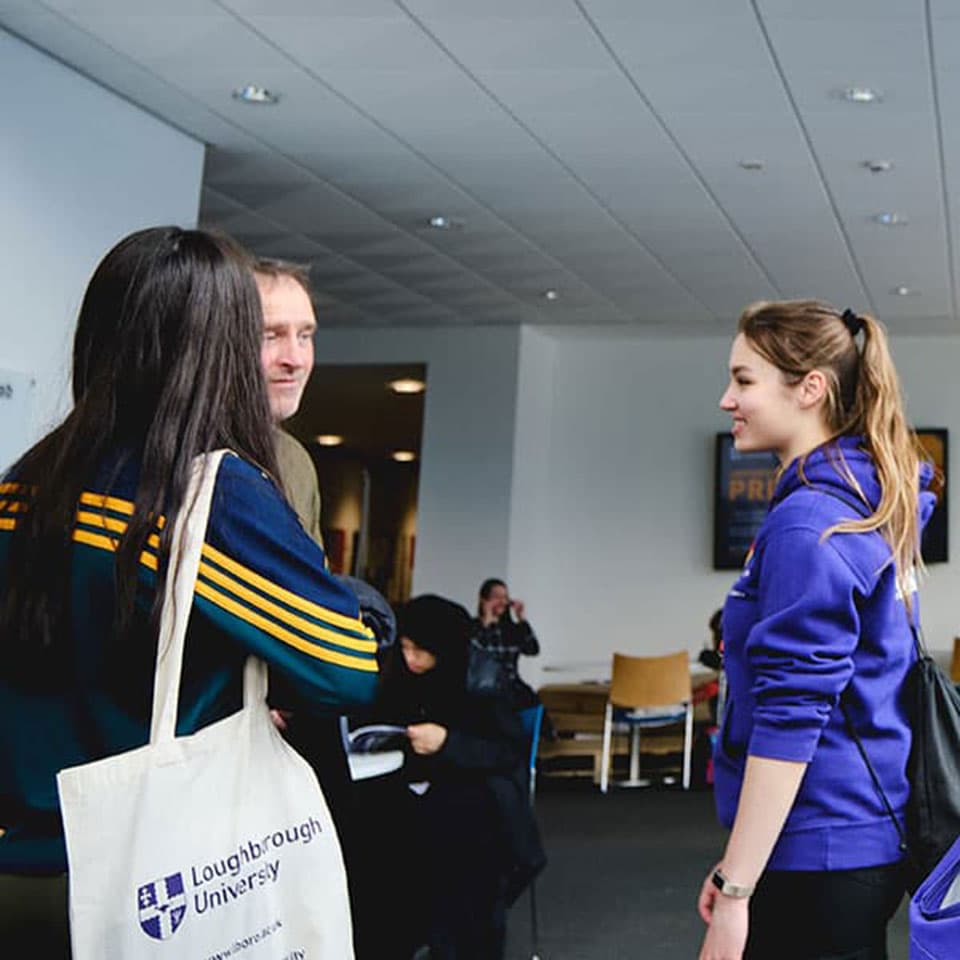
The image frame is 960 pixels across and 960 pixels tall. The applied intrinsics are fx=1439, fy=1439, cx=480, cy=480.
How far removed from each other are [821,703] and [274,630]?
0.76 meters

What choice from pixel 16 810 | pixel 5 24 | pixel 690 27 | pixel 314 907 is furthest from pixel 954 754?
pixel 5 24

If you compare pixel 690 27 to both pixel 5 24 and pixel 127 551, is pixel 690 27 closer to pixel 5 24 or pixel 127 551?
pixel 5 24

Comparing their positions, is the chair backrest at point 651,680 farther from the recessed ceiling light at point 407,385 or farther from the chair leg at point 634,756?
the recessed ceiling light at point 407,385

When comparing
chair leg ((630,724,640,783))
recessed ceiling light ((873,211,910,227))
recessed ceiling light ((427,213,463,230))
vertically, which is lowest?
chair leg ((630,724,640,783))

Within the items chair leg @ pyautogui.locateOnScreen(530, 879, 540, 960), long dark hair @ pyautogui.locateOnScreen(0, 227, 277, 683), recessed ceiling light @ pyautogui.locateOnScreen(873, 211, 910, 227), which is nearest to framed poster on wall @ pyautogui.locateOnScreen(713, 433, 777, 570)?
recessed ceiling light @ pyautogui.locateOnScreen(873, 211, 910, 227)

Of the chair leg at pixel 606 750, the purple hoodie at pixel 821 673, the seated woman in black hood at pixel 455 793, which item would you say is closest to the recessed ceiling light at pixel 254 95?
the seated woman in black hood at pixel 455 793

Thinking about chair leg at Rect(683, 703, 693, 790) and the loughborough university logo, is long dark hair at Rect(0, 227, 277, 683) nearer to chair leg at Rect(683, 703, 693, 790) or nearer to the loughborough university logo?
the loughborough university logo

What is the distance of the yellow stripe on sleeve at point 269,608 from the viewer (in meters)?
1.30

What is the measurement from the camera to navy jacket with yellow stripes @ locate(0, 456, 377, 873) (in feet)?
4.25

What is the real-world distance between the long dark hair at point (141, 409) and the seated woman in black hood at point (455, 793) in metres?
2.45

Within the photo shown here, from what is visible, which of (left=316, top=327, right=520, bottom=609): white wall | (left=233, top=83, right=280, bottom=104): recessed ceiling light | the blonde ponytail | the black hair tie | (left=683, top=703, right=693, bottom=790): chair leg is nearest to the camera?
the blonde ponytail

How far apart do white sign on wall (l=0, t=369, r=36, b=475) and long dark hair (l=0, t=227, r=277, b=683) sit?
4065mm

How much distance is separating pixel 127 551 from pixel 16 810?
26 cm

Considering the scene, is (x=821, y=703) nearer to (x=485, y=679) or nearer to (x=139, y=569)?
(x=139, y=569)
